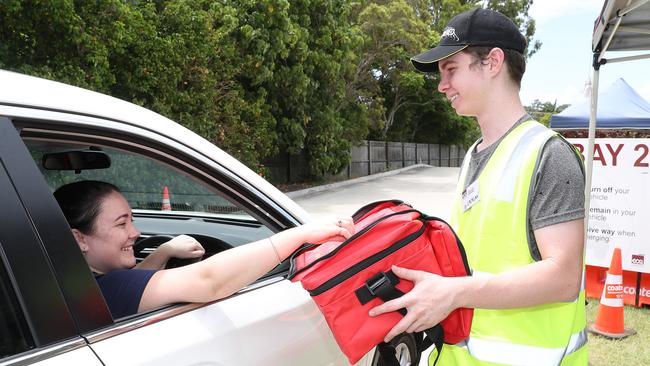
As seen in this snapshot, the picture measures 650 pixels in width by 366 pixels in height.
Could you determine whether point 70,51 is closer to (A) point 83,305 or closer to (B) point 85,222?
(B) point 85,222

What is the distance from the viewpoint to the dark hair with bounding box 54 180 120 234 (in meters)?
1.68

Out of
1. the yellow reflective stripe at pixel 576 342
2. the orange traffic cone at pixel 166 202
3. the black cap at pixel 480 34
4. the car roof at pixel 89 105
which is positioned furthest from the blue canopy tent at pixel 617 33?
the car roof at pixel 89 105

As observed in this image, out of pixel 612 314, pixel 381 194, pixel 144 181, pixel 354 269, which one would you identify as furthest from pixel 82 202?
pixel 381 194

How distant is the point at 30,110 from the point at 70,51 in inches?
330

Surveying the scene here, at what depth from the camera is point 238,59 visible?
1323 centimetres

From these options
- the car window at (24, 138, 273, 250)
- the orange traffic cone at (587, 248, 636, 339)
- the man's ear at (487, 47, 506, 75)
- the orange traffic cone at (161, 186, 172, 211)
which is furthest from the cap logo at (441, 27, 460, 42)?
the orange traffic cone at (587, 248, 636, 339)

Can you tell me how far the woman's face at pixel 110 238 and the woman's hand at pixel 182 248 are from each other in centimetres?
34

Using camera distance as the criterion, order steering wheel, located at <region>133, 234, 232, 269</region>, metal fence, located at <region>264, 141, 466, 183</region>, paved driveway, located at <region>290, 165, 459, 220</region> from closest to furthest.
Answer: steering wheel, located at <region>133, 234, 232, 269</region>
paved driveway, located at <region>290, 165, 459, 220</region>
metal fence, located at <region>264, 141, 466, 183</region>

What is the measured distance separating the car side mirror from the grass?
3658mm

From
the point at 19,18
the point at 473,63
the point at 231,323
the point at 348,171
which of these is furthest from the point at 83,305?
the point at 348,171

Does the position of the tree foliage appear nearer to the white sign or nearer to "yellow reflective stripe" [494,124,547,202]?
the white sign

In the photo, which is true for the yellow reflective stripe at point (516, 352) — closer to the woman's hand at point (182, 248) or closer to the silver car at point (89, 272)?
the silver car at point (89, 272)

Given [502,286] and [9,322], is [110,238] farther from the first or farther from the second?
[502,286]

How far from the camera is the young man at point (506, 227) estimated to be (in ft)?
4.35
